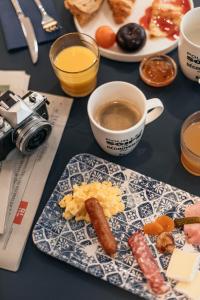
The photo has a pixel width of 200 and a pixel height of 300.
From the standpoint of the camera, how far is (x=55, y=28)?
1175 millimetres

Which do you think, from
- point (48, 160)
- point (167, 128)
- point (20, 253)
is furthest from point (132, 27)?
point (20, 253)

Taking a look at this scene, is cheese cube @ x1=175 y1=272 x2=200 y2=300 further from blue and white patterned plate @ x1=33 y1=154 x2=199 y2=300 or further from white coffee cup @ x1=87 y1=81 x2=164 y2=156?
white coffee cup @ x1=87 y1=81 x2=164 y2=156

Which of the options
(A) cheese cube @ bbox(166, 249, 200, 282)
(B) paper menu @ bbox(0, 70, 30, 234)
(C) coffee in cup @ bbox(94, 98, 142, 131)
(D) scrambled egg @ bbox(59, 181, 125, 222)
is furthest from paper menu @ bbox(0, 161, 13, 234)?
(A) cheese cube @ bbox(166, 249, 200, 282)

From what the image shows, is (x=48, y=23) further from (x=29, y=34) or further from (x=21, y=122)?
(x=21, y=122)

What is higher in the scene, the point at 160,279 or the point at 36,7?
the point at 36,7

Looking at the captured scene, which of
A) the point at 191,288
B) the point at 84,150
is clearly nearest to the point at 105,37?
the point at 84,150

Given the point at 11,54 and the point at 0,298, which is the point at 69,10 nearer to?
the point at 11,54

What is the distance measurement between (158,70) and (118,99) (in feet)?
0.53

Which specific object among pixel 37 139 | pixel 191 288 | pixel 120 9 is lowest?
pixel 191 288

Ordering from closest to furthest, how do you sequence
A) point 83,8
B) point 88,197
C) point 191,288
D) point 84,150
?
point 191,288 → point 88,197 → point 84,150 → point 83,8

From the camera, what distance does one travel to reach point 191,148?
93 cm

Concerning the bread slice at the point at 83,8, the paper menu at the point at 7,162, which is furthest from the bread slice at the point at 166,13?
the paper menu at the point at 7,162

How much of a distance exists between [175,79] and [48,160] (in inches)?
14.6

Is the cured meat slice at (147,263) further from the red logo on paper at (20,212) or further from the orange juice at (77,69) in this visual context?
the orange juice at (77,69)
